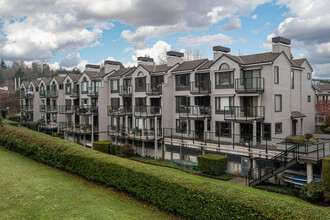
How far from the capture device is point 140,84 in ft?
120

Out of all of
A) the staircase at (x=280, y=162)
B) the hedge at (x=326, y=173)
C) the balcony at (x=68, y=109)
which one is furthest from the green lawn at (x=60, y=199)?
the balcony at (x=68, y=109)

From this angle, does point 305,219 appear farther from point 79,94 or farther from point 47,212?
point 79,94

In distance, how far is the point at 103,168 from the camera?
18.7 meters

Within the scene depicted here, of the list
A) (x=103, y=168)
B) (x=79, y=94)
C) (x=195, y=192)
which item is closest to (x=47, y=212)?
(x=103, y=168)

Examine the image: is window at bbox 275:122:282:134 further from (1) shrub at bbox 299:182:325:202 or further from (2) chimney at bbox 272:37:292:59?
(1) shrub at bbox 299:182:325:202

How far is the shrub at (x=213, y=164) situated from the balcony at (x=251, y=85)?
679 centimetres

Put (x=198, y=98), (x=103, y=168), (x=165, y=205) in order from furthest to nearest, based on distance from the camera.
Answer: (x=198, y=98), (x=103, y=168), (x=165, y=205)

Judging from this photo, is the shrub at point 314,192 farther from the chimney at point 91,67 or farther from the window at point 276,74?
the chimney at point 91,67

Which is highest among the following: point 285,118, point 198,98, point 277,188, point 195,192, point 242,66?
point 242,66

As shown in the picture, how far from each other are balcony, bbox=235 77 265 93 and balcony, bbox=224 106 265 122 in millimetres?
1606

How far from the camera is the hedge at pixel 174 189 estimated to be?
1109cm

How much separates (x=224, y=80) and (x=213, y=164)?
9.28 meters

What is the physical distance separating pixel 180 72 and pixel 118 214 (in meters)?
21.4

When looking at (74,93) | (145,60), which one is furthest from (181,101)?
(74,93)
